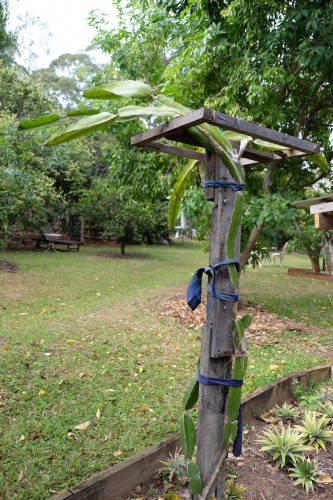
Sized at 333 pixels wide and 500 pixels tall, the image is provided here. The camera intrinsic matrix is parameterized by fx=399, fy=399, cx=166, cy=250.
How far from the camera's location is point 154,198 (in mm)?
6922

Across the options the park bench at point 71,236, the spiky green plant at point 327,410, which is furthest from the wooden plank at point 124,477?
the park bench at point 71,236

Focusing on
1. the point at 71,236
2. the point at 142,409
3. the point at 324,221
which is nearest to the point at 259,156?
the point at 142,409

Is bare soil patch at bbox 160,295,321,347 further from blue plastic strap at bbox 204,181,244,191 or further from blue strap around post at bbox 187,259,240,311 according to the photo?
blue plastic strap at bbox 204,181,244,191

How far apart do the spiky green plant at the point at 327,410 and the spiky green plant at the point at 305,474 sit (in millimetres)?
611

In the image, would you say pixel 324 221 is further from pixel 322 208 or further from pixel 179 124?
pixel 179 124

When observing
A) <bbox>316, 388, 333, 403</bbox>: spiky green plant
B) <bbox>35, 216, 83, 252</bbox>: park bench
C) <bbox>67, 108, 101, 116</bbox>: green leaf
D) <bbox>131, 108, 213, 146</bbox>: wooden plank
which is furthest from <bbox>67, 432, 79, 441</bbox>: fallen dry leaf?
<bbox>35, 216, 83, 252</bbox>: park bench

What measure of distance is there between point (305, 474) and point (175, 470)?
786 mm

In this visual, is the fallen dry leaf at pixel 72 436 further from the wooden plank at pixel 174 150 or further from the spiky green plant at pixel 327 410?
the wooden plank at pixel 174 150

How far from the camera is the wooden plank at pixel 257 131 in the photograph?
161 cm

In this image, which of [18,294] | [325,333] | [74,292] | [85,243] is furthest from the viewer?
[85,243]

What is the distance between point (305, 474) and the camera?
239 cm

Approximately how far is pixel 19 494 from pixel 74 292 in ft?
19.1

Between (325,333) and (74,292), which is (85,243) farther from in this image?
(325,333)

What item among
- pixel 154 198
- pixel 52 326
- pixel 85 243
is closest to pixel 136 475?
pixel 52 326
